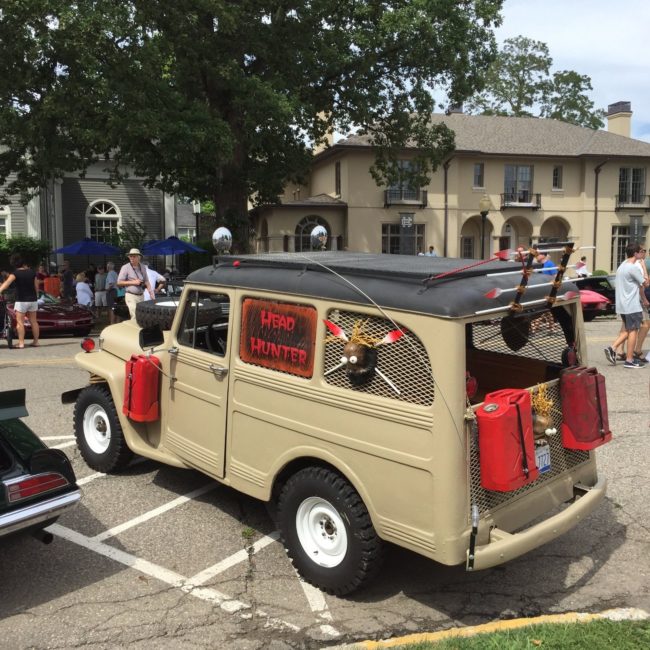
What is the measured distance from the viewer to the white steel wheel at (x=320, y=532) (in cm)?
367

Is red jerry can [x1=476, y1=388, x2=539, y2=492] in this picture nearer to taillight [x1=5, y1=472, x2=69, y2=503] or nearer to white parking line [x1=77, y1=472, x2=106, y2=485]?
taillight [x1=5, y1=472, x2=69, y2=503]

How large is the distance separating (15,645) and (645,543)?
3.89 m

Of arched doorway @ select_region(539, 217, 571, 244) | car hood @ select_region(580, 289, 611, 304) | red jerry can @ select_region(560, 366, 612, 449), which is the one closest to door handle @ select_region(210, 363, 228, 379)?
red jerry can @ select_region(560, 366, 612, 449)

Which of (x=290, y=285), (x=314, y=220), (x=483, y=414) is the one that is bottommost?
(x=483, y=414)

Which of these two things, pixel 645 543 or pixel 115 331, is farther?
pixel 115 331

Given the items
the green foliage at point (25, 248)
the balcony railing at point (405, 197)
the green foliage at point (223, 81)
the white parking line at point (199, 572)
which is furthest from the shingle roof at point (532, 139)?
the white parking line at point (199, 572)

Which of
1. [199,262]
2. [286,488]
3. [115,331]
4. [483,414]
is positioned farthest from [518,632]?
[199,262]

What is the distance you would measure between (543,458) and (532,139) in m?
35.0

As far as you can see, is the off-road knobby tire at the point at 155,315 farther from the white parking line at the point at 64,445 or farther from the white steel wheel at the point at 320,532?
the white steel wheel at the point at 320,532

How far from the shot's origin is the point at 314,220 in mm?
31438

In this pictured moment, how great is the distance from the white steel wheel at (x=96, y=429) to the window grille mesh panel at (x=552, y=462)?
336 centimetres

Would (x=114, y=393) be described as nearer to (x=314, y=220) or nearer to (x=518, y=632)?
(x=518, y=632)

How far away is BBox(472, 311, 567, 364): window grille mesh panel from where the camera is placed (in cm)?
427

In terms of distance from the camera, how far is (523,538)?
11.0 feet
